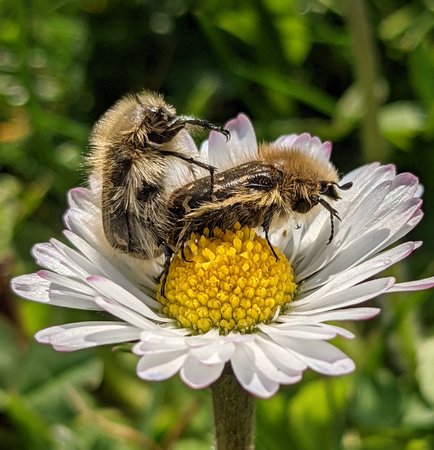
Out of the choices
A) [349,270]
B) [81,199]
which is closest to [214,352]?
[349,270]

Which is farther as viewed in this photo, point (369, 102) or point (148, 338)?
point (369, 102)

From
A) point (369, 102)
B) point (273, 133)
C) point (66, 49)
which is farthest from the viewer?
point (66, 49)

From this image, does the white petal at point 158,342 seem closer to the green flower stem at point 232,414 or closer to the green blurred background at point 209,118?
the green flower stem at point 232,414

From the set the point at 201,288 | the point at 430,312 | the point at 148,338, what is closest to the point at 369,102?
the point at 430,312

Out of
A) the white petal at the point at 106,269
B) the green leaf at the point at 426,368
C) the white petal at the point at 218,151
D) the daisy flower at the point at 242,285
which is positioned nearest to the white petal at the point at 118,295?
the daisy flower at the point at 242,285

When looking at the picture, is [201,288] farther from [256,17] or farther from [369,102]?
[256,17]

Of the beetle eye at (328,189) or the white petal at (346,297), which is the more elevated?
the beetle eye at (328,189)

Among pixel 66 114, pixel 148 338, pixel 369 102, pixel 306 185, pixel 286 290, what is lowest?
pixel 148 338

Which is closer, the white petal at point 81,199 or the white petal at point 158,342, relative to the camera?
the white petal at point 158,342
